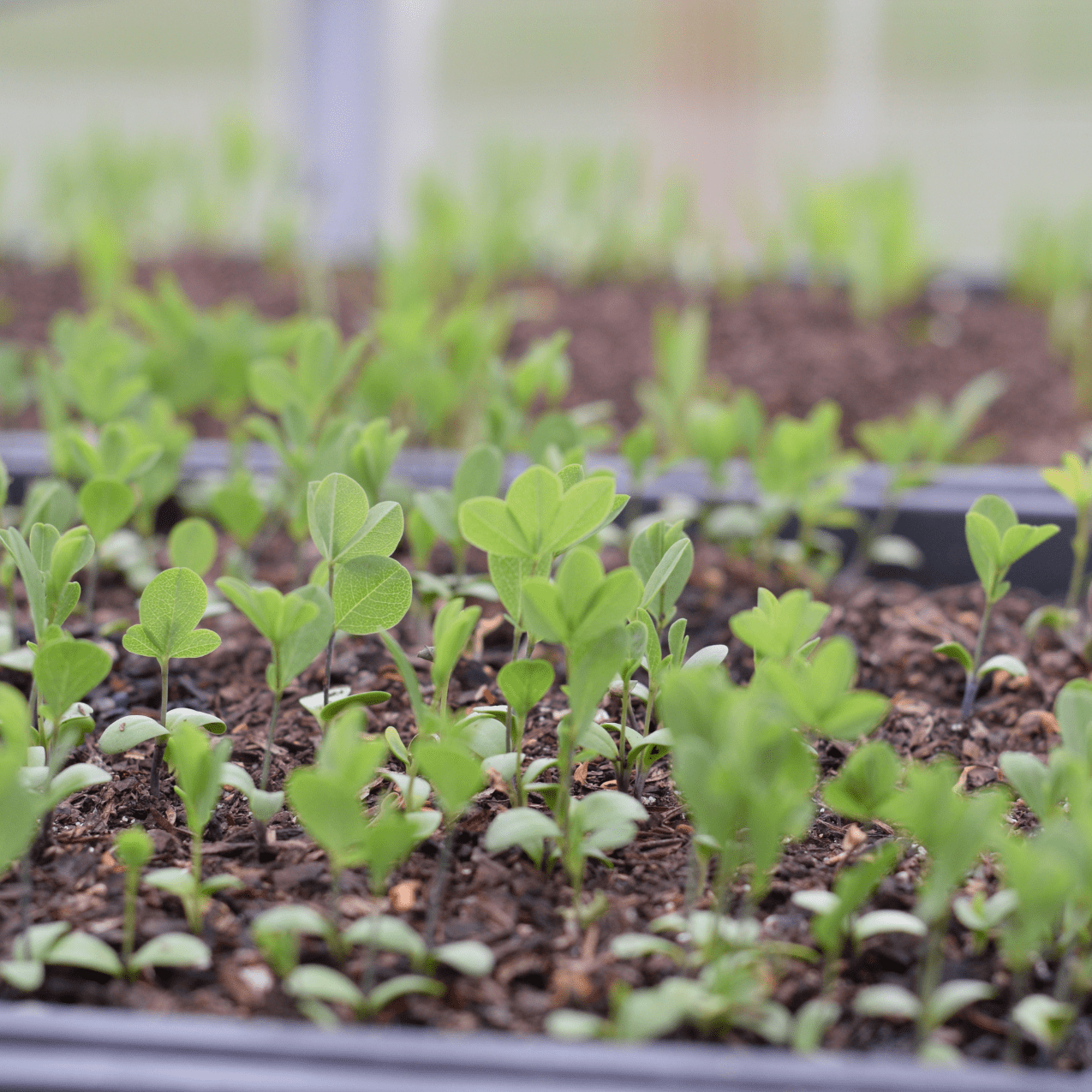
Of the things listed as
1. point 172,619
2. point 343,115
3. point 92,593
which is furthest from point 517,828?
point 343,115

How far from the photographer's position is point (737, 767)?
47 cm

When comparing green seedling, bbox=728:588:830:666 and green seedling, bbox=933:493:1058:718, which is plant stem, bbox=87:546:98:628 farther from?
green seedling, bbox=933:493:1058:718

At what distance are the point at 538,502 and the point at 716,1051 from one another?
0.96ft

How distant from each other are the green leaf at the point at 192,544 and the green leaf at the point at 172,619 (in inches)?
6.7

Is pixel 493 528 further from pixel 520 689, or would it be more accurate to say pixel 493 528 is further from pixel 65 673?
pixel 65 673

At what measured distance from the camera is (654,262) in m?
2.54

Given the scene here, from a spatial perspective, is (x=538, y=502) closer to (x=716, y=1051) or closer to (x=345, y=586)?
(x=345, y=586)

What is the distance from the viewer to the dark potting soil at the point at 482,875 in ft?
1.72

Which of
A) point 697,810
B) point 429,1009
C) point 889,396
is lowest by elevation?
point 429,1009

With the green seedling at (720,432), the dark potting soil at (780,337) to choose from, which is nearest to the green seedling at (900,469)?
the green seedling at (720,432)

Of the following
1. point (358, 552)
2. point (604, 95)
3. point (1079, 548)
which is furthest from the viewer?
point (604, 95)

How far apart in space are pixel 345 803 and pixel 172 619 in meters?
0.21

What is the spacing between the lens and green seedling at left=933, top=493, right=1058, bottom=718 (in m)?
0.71

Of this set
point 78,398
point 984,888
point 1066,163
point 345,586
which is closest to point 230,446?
point 78,398
